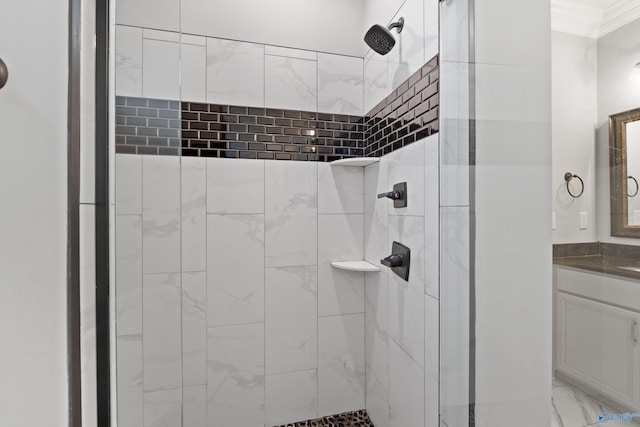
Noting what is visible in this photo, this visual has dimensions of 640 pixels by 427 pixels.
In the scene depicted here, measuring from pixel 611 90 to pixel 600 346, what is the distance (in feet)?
1.39

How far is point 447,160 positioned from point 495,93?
22 centimetres

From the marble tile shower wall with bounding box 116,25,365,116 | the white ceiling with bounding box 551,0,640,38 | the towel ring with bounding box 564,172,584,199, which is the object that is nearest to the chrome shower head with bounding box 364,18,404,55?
the marble tile shower wall with bounding box 116,25,365,116

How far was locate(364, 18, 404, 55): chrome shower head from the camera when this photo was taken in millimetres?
1241

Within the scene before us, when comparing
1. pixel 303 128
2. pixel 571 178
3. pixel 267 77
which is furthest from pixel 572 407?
pixel 267 77

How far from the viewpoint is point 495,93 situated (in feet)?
2.24

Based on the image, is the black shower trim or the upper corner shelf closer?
the black shower trim

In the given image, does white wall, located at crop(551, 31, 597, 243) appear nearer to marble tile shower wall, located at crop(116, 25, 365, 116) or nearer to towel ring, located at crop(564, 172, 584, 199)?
towel ring, located at crop(564, 172, 584, 199)

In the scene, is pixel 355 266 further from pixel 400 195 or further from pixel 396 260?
pixel 400 195

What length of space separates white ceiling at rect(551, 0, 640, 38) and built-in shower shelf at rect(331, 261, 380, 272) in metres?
1.20
